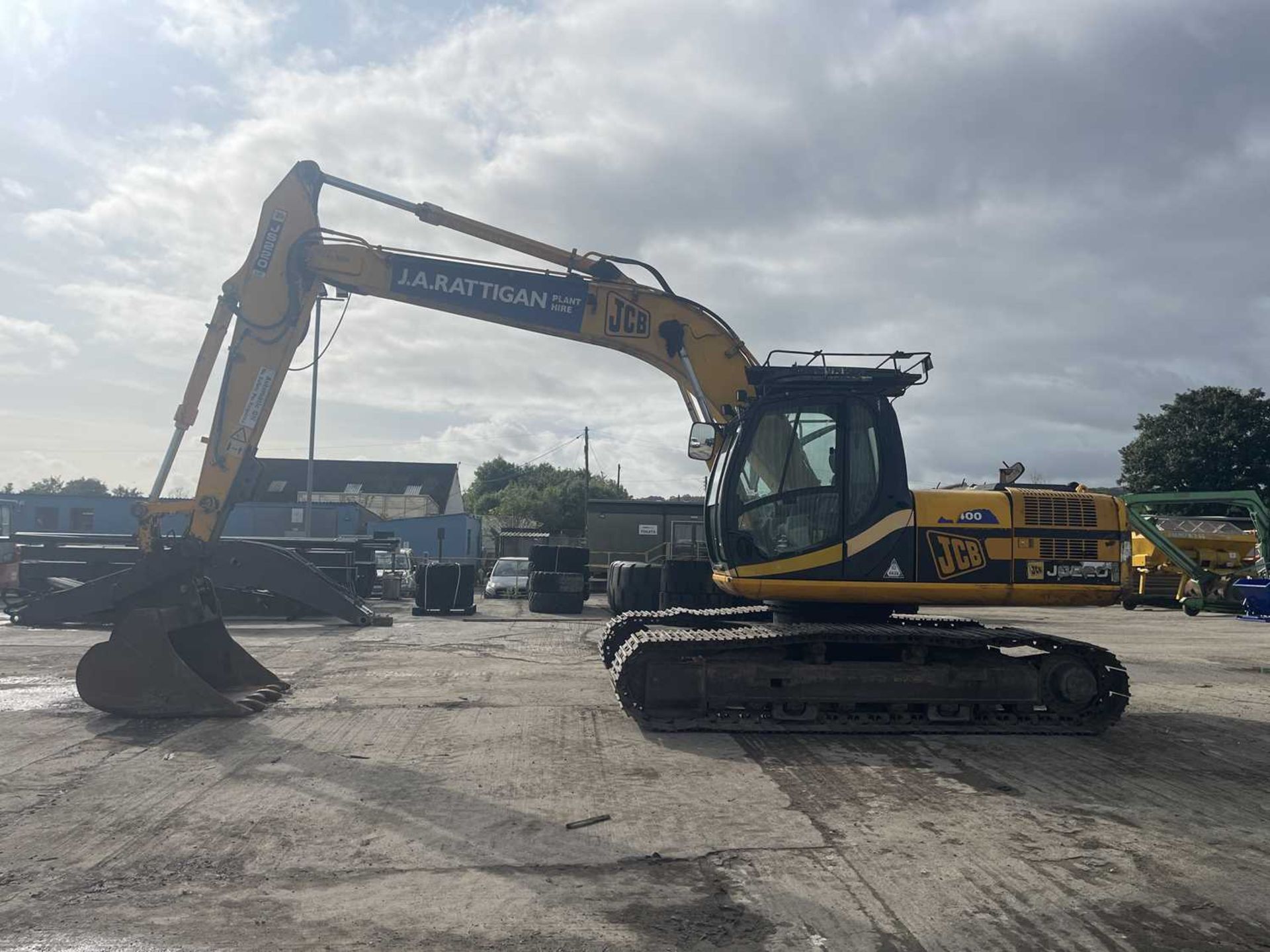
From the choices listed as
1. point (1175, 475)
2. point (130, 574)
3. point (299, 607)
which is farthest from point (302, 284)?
point (1175, 475)

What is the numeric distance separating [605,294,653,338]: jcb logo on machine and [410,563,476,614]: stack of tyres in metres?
10.8

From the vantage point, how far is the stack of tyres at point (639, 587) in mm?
18500

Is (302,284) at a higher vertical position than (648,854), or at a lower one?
higher

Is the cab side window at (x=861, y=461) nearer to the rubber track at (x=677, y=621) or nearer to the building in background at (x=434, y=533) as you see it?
the rubber track at (x=677, y=621)

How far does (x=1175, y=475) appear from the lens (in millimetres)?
37250

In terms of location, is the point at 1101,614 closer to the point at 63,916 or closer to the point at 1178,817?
the point at 1178,817

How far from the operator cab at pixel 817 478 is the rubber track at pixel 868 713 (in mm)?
519

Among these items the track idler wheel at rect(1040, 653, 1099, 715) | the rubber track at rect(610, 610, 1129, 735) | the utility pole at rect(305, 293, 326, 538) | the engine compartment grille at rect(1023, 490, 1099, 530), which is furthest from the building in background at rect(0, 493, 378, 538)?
the track idler wheel at rect(1040, 653, 1099, 715)

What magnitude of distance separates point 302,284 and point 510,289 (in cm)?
238

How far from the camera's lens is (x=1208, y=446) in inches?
1448

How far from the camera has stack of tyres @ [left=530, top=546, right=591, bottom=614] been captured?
71.2 ft

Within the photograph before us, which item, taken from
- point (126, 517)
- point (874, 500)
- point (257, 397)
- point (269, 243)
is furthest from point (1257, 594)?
point (126, 517)

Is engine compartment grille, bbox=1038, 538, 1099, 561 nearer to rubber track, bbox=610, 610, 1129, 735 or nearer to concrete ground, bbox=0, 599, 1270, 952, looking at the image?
rubber track, bbox=610, 610, 1129, 735

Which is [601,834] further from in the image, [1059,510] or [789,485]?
[1059,510]
